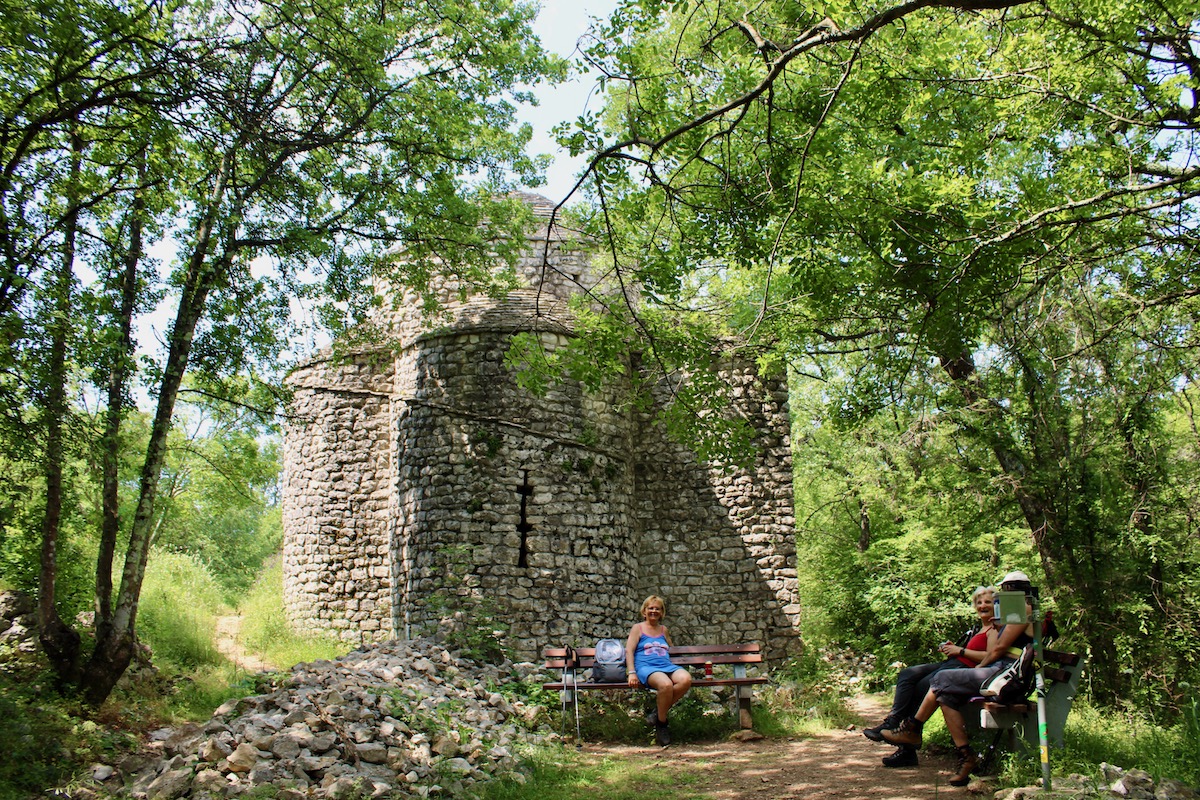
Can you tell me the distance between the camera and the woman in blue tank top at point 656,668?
7.37m

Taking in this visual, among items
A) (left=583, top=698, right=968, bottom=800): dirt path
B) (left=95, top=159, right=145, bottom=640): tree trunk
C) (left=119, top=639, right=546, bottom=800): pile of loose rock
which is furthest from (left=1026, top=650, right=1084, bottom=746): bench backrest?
(left=95, top=159, right=145, bottom=640): tree trunk

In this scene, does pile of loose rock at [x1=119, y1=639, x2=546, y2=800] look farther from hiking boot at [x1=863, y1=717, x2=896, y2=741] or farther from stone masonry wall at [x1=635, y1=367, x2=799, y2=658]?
stone masonry wall at [x1=635, y1=367, x2=799, y2=658]

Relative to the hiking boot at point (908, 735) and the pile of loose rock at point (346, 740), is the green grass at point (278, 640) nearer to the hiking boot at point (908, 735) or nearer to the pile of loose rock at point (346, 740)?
the pile of loose rock at point (346, 740)

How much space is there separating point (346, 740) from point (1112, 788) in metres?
4.33

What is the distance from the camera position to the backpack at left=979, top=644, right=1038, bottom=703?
16.3 ft

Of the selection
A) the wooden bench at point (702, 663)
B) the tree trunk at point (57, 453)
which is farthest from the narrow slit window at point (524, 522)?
the tree trunk at point (57, 453)

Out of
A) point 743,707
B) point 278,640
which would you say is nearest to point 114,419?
point 278,640

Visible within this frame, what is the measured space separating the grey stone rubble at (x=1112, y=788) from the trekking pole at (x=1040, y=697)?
0.31 ft

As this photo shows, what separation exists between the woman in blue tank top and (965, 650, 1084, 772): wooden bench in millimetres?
2817

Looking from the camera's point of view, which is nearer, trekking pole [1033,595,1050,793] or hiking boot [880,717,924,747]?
trekking pole [1033,595,1050,793]

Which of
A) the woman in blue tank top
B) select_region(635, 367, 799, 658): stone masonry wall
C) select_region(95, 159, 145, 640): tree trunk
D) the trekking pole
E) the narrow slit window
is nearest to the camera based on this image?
the trekking pole

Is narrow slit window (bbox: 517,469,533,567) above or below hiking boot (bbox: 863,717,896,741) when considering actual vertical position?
above

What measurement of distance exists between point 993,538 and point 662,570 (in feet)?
14.5

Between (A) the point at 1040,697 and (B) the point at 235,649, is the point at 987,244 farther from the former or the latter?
(B) the point at 235,649
